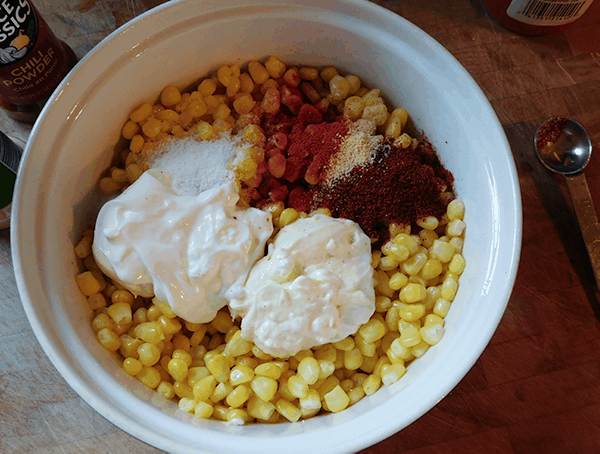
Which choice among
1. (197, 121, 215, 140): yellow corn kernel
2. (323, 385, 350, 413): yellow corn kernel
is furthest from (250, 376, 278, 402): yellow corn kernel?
(197, 121, 215, 140): yellow corn kernel

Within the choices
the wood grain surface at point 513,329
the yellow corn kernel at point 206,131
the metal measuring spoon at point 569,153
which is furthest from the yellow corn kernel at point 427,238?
the yellow corn kernel at point 206,131

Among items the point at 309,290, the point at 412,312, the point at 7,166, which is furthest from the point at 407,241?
the point at 7,166

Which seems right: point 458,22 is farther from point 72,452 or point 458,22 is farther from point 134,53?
point 72,452

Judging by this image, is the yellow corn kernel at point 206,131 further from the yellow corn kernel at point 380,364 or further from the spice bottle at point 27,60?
the yellow corn kernel at point 380,364

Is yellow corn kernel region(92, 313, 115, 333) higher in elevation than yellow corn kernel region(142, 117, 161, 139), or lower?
lower

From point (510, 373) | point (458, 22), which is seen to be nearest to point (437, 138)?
point (458, 22)

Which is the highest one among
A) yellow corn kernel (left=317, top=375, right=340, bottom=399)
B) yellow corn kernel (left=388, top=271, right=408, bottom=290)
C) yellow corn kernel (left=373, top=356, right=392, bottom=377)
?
yellow corn kernel (left=388, top=271, right=408, bottom=290)

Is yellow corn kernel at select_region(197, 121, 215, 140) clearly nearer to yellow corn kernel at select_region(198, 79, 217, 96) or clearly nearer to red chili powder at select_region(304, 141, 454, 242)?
yellow corn kernel at select_region(198, 79, 217, 96)
